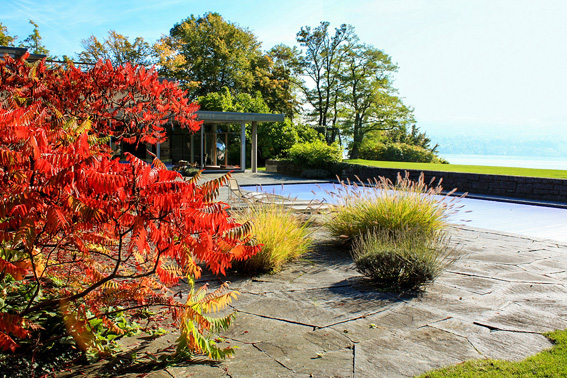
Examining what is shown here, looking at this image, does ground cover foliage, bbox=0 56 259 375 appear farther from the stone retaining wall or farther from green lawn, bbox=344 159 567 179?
green lawn, bbox=344 159 567 179

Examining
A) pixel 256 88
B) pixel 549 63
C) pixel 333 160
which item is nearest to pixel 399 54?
pixel 256 88

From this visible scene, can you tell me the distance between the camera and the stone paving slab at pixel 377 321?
2930mm

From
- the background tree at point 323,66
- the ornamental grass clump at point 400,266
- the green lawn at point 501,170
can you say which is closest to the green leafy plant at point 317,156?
the green lawn at point 501,170

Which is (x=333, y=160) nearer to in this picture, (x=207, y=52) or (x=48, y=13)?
(x=207, y=52)

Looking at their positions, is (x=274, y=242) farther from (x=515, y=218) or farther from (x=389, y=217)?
(x=515, y=218)

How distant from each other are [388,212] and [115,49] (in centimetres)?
3033

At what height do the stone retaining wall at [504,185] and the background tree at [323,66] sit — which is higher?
the background tree at [323,66]

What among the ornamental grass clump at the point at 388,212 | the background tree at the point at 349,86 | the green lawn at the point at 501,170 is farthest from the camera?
the background tree at the point at 349,86

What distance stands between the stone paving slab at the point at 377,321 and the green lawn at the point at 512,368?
0.10 m

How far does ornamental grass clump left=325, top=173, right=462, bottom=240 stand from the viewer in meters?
6.34

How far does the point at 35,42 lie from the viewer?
31.9 m

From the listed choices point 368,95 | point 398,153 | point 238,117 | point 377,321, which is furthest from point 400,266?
point 368,95

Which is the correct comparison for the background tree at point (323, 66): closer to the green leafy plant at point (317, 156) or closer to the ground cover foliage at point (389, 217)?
the green leafy plant at point (317, 156)

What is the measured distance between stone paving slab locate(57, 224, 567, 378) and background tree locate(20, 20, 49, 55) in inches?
1296
